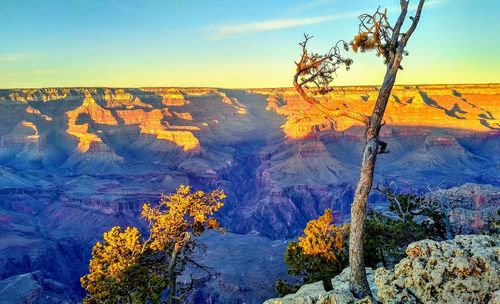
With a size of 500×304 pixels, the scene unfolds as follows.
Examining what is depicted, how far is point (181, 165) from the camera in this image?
14600 cm

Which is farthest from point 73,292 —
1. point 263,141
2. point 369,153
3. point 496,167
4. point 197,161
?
point 263,141

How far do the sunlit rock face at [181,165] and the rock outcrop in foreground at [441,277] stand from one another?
45195 mm

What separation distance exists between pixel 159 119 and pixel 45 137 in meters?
46.6

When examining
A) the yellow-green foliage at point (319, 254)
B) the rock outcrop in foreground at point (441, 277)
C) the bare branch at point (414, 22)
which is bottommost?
the yellow-green foliage at point (319, 254)

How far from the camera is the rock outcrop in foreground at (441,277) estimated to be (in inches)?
336

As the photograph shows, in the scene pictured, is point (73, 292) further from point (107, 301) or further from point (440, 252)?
point (440, 252)

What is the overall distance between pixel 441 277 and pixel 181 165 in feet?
459

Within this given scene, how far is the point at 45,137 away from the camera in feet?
564

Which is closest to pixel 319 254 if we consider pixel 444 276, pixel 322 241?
pixel 322 241

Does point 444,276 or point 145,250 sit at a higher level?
point 444,276

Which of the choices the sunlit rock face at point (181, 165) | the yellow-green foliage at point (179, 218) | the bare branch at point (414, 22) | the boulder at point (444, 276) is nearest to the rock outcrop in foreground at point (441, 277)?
the boulder at point (444, 276)

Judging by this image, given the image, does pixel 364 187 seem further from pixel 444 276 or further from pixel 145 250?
pixel 145 250

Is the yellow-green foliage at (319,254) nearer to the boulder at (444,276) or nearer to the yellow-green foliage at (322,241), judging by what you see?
the yellow-green foliage at (322,241)

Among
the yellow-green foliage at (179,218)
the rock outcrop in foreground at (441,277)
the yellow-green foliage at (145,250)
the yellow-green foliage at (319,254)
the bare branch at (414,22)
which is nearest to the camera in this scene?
the rock outcrop in foreground at (441,277)
